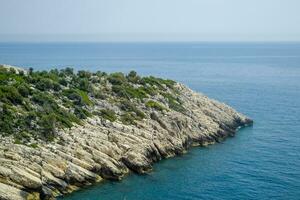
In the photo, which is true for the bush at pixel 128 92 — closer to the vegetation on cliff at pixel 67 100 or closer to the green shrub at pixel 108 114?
the vegetation on cliff at pixel 67 100

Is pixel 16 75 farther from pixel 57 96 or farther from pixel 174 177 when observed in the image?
pixel 174 177

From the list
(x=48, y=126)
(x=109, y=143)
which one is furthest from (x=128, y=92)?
(x=48, y=126)

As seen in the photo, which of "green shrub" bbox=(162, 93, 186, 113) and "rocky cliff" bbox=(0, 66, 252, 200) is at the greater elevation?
"green shrub" bbox=(162, 93, 186, 113)

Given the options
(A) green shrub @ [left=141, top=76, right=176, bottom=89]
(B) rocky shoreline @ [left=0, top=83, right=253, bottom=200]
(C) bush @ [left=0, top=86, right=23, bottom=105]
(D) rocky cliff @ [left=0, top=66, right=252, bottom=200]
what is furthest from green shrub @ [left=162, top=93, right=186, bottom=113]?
(C) bush @ [left=0, top=86, right=23, bottom=105]

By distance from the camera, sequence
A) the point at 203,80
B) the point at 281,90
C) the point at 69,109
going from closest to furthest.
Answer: the point at 69,109 → the point at 281,90 → the point at 203,80

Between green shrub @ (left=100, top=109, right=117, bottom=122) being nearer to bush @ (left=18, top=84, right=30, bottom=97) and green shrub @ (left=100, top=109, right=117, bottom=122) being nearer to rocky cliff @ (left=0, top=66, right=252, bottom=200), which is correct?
rocky cliff @ (left=0, top=66, right=252, bottom=200)

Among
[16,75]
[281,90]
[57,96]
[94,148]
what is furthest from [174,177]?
[281,90]
